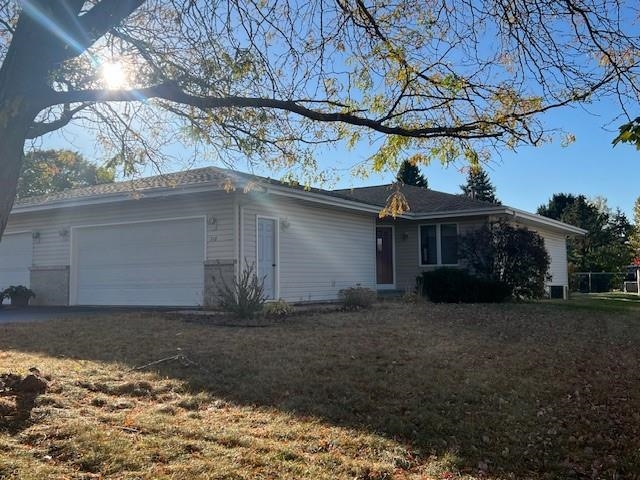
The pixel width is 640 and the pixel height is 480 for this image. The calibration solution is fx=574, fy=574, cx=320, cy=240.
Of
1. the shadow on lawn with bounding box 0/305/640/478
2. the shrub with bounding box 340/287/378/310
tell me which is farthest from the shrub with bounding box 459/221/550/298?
the shadow on lawn with bounding box 0/305/640/478

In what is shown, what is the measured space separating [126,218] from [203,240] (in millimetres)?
2723

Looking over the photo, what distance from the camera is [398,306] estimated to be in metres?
13.6

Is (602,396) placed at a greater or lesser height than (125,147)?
lesser

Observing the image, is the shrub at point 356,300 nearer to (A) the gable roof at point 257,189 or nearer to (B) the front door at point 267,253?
(B) the front door at point 267,253

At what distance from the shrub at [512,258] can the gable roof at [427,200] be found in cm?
200

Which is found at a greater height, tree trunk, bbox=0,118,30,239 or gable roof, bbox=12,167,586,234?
gable roof, bbox=12,167,586,234

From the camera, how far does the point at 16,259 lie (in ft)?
57.7

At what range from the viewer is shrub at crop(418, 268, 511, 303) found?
15.1m

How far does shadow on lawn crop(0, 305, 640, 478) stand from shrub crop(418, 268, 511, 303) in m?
4.10

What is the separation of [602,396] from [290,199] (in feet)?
31.7

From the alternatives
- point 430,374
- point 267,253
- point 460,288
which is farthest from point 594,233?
point 430,374

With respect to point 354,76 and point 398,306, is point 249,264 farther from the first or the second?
point 354,76

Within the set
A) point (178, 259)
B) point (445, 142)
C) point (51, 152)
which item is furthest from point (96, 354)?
point (178, 259)

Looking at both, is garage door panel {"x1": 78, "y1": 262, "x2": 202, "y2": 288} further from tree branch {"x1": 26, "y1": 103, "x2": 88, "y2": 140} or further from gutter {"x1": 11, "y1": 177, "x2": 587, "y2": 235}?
tree branch {"x1": 26, "y1": 103, "x2": 88, "y2": 140}
